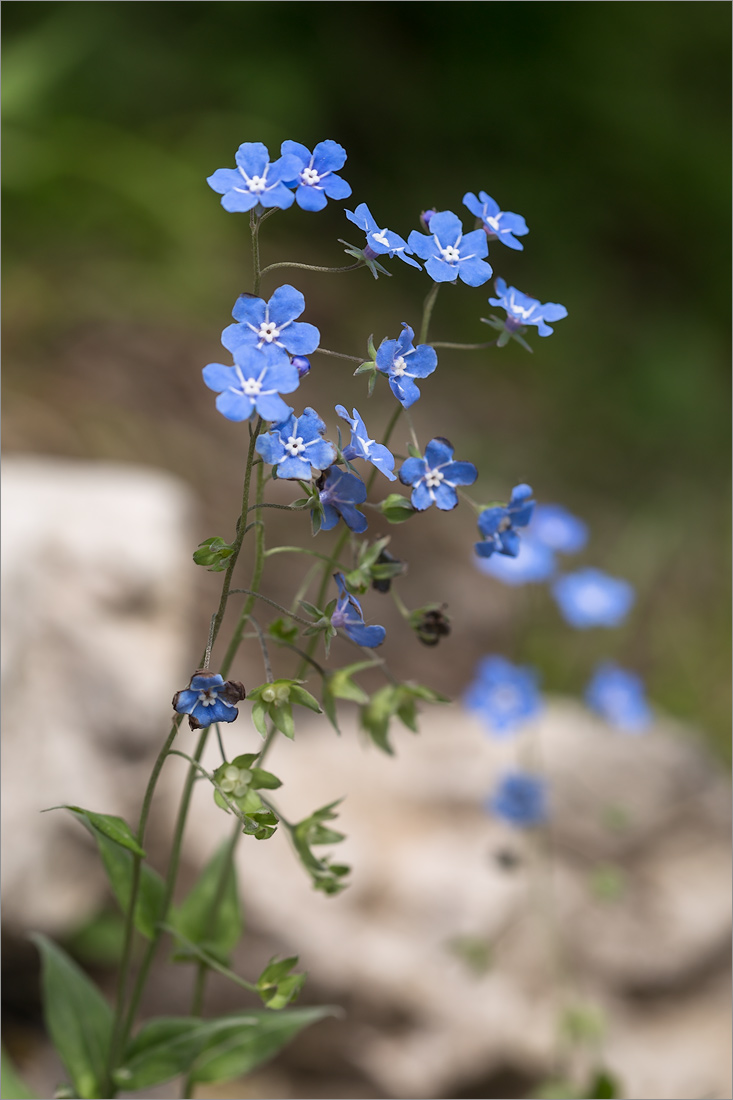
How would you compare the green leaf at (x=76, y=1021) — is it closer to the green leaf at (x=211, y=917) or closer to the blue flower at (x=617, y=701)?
the green leaf at (x=211, y=917)

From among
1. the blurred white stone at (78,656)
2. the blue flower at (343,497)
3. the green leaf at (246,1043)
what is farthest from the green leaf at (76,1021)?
the blue flower at (343,497)

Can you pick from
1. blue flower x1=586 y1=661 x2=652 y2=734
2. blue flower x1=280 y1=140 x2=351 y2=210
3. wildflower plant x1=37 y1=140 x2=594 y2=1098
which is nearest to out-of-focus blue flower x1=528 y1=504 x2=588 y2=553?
blue flower x1=586 y1=661 x2=652 y2=734

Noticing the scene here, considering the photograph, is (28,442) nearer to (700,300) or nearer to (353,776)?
(353,776)

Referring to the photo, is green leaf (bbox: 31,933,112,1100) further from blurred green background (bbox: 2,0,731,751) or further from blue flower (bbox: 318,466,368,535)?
blurred green background (bbox: 2,0,731,751)

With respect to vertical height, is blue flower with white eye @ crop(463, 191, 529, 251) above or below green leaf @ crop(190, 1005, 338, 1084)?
above

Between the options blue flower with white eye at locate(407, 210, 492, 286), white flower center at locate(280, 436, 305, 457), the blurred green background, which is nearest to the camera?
white flower center at locate(280, 436, 305, 457)

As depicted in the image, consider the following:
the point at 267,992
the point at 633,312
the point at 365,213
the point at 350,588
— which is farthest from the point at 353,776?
the point at 633,312

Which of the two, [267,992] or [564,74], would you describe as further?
[564,74]
